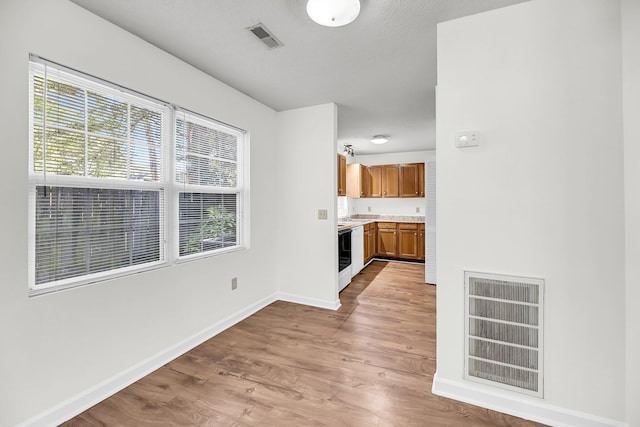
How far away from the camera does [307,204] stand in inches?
139

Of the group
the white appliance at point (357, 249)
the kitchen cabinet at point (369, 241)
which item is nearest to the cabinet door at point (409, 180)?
the kitchen cabinet at point (369, 241)

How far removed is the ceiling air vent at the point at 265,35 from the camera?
1919 mm

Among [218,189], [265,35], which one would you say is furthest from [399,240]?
[265,35]

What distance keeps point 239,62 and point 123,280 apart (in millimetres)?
1973

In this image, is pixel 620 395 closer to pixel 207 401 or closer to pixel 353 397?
pixel 353 397

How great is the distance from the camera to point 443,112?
1865 millimetres

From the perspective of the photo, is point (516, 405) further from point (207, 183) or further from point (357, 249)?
point (357, 249)

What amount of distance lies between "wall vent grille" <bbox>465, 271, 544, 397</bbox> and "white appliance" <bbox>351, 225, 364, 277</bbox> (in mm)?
2892

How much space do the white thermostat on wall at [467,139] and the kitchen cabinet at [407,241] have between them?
14.4 feet

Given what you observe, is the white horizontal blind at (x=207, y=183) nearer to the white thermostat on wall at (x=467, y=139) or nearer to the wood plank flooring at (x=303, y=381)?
the wood plank flooring at (x=303, y=381)

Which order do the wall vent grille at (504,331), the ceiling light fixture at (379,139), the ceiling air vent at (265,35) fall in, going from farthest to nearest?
the ceiling light fixture at (379,139), the ceiling air vent at (265,35), the wall vent grille at (504,331)

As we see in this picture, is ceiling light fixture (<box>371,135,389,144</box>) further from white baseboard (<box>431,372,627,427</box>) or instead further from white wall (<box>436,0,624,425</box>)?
white baseboard (<box>431,372,627,427</box>)

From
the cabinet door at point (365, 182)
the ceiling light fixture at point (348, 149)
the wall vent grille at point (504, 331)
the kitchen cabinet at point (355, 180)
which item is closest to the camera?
the wall vent grille at point (504, 331)

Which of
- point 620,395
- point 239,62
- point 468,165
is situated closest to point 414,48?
point 468,165
